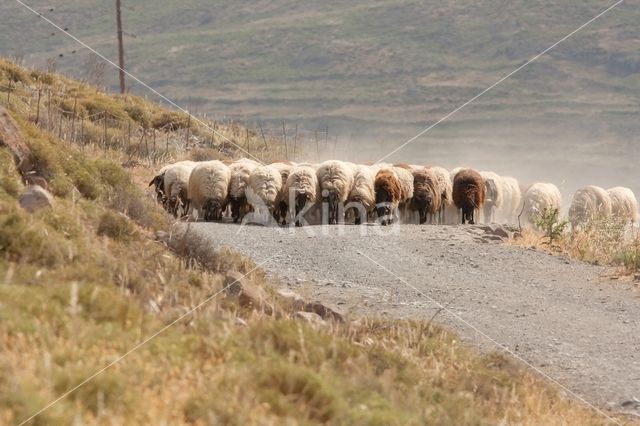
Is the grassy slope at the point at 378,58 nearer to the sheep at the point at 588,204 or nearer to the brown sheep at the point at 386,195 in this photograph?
the sheep at the point at 588,204

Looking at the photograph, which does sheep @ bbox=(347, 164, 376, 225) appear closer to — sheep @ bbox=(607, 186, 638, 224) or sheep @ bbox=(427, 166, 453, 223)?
sheep @ bbox=(427, 166, 453, 223)

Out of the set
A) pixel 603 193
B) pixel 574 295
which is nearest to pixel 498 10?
pixel 603 193

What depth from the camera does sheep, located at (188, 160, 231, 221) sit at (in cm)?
1983

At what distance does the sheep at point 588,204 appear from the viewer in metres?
23.7

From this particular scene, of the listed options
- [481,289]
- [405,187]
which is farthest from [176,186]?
[481,289]

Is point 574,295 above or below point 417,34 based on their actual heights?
below

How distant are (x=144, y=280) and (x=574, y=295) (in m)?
7.33

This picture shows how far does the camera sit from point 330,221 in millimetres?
20047

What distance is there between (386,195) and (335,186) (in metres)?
1.23

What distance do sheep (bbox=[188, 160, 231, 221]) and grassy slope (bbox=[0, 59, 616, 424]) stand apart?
9244mm

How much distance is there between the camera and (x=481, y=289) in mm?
13594

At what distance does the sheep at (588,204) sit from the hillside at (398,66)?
197 ft

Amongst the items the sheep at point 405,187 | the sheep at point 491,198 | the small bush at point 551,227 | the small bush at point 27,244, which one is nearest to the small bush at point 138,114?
the sheep at point 491,198

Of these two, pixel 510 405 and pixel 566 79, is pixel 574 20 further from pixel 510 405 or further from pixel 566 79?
pixel 510 405
